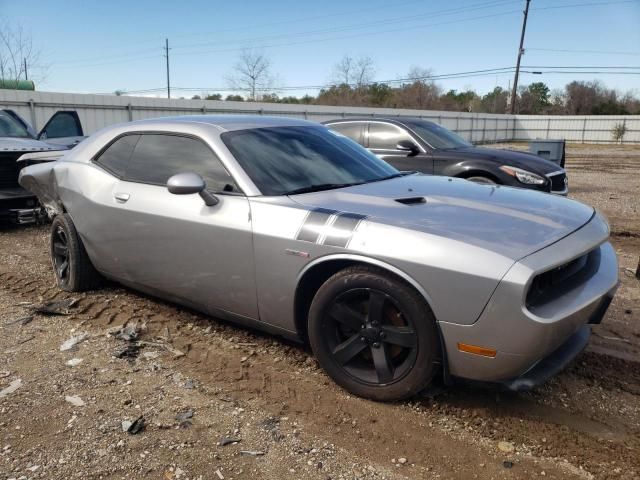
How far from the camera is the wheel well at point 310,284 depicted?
284cm

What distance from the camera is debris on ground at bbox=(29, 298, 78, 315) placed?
4.23 meters

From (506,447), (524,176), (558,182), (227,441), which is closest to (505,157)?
(524,176)

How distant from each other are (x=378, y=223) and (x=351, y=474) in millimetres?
1195

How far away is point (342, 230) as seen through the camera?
2787 mm

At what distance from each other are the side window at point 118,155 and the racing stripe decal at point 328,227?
6.14ft

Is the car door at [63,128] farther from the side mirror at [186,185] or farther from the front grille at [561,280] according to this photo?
the front grille at [561,280]

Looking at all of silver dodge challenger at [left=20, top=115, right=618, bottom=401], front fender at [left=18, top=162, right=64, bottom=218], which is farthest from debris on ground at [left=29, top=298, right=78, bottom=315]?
front fender at [left=18, top=162, right=64, bottom=218]

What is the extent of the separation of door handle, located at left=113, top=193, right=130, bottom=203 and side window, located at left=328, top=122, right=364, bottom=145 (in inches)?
190

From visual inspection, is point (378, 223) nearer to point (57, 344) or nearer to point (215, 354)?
point (215, 354)

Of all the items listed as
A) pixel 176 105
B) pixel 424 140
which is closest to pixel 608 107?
pixel 176 105

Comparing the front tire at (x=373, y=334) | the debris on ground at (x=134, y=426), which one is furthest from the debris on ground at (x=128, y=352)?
the front tire at (x=373, y=334)

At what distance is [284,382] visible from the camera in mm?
3117

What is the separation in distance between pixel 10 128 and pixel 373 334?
7.97m

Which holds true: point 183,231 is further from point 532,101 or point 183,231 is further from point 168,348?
point 532,101
